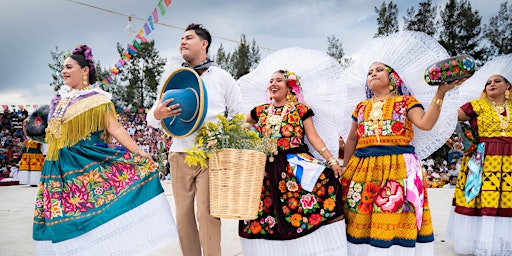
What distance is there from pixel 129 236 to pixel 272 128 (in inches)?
55.0

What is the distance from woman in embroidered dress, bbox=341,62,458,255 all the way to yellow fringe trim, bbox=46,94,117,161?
6.62 feet

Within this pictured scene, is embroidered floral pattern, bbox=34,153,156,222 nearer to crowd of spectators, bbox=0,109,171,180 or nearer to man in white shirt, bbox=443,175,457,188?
crowd of spectators, bbox=0,109,171,180

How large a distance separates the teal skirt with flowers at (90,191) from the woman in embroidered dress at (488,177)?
9.49 ft

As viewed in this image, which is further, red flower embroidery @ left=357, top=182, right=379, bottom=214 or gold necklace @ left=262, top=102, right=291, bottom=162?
gold necklace @ left=262, top=102, right=291, bottom=162

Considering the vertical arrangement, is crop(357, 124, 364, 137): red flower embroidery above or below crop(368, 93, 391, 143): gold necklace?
below

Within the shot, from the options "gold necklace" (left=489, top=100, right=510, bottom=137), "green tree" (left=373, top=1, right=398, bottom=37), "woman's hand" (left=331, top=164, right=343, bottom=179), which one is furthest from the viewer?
"green tree" (left=373, top=1, right=398, bottom=37)

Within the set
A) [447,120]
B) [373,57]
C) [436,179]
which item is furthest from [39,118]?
[436,179]

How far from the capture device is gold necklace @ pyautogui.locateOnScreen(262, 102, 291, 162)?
135 inches

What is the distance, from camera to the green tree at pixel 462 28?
70.7 ft

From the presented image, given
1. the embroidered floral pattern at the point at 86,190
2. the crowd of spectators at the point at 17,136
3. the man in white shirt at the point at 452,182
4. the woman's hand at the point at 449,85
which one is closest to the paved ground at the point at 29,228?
the embroidered floral pattern at the point at 86,190

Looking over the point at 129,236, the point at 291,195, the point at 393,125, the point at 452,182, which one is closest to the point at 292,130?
the point at 291,195

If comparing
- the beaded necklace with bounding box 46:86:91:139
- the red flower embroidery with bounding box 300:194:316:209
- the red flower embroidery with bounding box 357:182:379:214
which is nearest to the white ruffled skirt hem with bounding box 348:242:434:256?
the red flower embroidery with bounding box 357:182:379:214

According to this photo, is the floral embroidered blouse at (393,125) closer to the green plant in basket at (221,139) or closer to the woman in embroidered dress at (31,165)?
the green plant in basket at (221,139)

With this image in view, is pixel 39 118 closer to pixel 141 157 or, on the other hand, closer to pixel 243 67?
pixel 141 157
